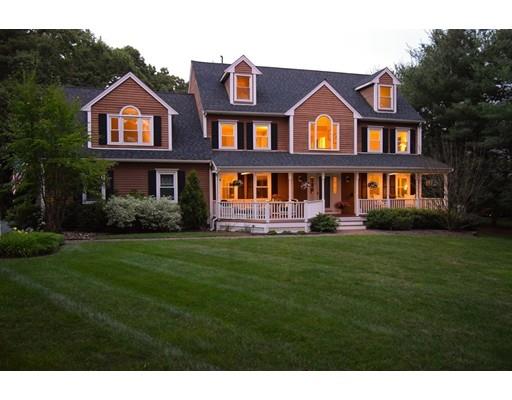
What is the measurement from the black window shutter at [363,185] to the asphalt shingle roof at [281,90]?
3.26 metres

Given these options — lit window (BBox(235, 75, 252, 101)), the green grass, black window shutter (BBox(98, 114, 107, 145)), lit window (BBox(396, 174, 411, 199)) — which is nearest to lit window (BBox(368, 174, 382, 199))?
lit window (BBox(396, 174, 411, 199))

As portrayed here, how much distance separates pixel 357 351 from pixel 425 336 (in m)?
1.12

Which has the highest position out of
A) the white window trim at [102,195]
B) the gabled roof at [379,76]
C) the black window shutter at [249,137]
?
the gabled roof at [379,76]

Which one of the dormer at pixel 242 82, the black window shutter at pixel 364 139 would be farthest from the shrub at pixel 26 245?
the black window shutter at pixel 364 139

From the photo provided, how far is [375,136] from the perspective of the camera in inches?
909

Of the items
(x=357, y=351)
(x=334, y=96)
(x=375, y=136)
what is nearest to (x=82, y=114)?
(x=334, y=96)

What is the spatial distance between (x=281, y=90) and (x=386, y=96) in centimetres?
605

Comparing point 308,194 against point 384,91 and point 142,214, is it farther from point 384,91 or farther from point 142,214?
point 142,214

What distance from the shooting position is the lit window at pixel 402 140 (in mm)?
23484

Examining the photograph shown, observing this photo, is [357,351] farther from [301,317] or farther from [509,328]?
[509,328]

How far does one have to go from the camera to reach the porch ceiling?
18.8 metres

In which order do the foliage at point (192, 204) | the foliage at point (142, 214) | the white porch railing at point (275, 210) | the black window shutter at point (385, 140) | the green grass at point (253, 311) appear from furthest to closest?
the black window shutter at point (385, 140), the foliage at point (192, 204), the white porch railing at point (275, 210), the foliage at point (142, 214), the green grass at point (253, 311)

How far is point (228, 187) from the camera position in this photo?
20266mm

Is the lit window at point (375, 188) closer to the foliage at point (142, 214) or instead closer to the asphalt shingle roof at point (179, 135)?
the asphalt shingle roof at point (179, 135)
